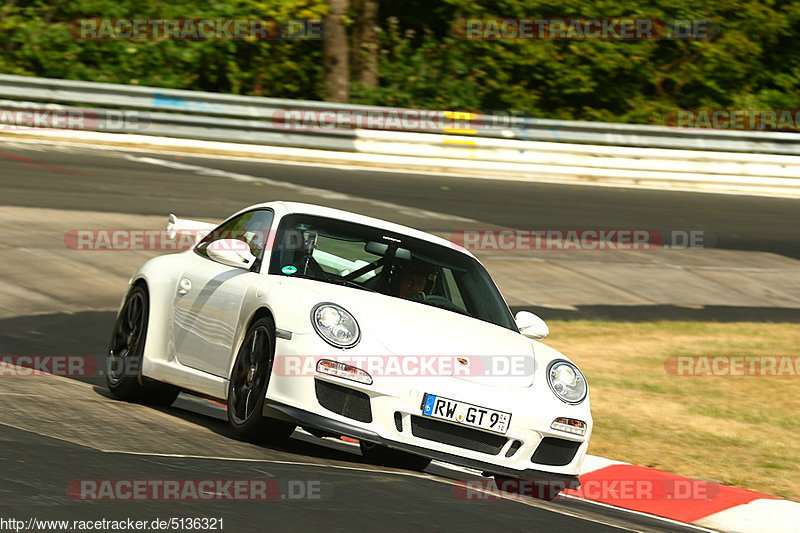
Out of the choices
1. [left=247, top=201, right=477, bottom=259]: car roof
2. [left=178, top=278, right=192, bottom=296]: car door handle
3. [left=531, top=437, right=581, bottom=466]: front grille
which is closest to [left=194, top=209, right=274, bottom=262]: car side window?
[left=247, top=201, right=477, bottom=259]: car roof

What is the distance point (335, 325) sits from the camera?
6.40 metres

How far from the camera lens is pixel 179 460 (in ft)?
19.2

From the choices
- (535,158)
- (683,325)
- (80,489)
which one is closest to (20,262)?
(683,325)

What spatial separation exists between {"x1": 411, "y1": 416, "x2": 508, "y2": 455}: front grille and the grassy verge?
89.3 inches

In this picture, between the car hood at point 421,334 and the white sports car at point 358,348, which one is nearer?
the white sports car at point 358,348

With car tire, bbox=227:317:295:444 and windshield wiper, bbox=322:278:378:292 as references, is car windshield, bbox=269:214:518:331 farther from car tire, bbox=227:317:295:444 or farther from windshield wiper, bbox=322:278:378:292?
car tire, bbox=227:317:295:444

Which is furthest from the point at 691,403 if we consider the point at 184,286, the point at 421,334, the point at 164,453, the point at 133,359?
the point at 164,453

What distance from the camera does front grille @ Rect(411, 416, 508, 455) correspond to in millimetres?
6324

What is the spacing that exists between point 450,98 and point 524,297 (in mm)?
13357

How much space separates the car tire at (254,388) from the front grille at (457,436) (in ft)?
2.22

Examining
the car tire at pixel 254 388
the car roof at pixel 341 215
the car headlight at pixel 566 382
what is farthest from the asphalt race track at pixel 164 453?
the car roof at pixel 341 215

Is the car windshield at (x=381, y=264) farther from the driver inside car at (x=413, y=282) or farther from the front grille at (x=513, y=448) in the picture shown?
the front grille at (x=513, y=448)

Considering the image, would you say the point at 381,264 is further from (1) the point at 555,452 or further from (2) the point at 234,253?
(1) the point at 555,452

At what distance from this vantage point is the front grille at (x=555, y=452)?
21.5ft
